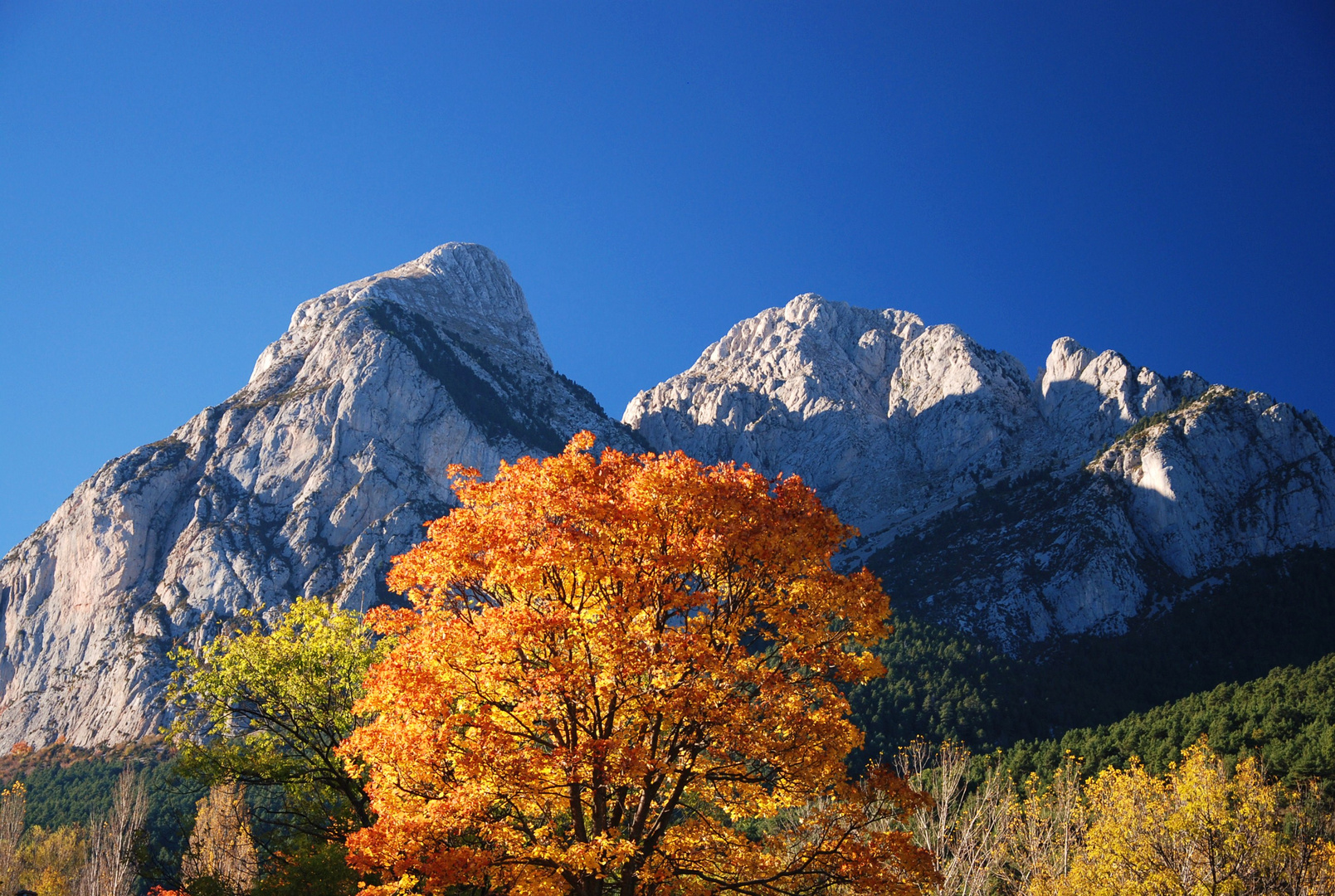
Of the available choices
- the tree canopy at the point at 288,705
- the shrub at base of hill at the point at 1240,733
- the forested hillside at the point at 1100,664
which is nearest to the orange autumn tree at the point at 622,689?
the tree canopy at the point at 288,705

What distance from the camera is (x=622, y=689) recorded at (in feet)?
42.1

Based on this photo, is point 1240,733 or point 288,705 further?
point 1240,733

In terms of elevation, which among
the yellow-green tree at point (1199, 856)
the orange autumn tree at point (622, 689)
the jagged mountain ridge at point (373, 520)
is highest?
the jagged mountain ridge at point (373, 520)

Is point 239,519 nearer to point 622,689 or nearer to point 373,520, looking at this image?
point 373,520

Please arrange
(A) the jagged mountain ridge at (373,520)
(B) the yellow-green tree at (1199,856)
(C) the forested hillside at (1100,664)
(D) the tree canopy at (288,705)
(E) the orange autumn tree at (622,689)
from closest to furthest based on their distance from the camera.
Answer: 1. (E) the orange autumn tree at (622,689)
2. (B) the yellow-green tree at (1199,856)
3. (D) the tree canopy at (288,705)
4. (C) the forested hillside at (1100,664)
5. (A) the jagged mountain ridge at (373,520)

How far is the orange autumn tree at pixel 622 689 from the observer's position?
42.1 feet

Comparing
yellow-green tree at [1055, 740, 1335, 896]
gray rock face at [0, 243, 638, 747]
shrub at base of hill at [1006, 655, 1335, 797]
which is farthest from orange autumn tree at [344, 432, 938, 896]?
gray rock face at [0, 243, 638, 747]

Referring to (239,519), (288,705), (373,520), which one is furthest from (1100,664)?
(239,519)

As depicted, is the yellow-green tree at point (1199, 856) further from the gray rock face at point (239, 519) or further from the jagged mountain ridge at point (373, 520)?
the gray rock face at point (239, 519)

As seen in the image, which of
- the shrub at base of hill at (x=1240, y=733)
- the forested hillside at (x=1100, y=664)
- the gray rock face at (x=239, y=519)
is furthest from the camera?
the gray rock face at (x=239, y=519)

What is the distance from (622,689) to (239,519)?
15128cm

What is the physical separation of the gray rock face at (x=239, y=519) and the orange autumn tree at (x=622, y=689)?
392 ft

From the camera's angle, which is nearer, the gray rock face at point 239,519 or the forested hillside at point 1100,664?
the forested hillside at point 1100,664

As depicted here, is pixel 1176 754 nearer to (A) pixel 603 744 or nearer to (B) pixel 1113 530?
(A) pixel 603 744
